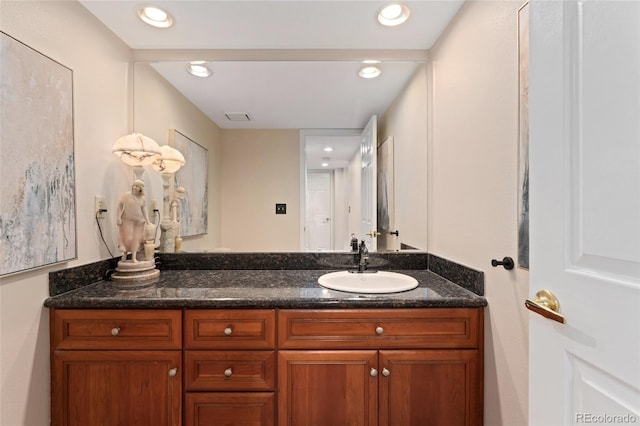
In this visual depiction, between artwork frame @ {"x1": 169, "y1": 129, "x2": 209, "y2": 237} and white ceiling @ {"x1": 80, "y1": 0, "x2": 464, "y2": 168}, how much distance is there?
0.77 ft

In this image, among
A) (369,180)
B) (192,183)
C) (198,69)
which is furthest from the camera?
(369,180)

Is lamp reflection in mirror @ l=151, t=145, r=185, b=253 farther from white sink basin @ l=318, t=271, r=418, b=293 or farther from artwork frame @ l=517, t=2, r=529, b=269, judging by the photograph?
A: artwork frame @ l=517, t=2, r=529, b=269

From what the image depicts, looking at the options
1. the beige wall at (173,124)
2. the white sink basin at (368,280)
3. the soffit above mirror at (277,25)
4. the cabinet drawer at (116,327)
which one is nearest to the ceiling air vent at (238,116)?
the beige wall at (173,124)

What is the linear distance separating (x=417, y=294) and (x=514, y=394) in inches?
18.0

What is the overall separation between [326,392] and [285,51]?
1.74m

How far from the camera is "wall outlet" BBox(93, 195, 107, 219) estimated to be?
4.67 feet

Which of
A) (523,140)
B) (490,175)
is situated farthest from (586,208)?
(490,175)

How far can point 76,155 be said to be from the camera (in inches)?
51.4

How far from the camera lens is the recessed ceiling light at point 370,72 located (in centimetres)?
171

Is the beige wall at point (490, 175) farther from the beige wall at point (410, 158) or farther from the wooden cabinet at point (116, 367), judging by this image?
the wooden cabinet at point (116, 367)

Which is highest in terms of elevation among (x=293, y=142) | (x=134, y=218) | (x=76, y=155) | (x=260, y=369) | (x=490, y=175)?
(x=293, y=142)

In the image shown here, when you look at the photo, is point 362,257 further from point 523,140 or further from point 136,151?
point 136,151

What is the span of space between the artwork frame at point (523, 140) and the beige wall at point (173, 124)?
1.54 m

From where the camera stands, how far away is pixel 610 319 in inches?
21.5
